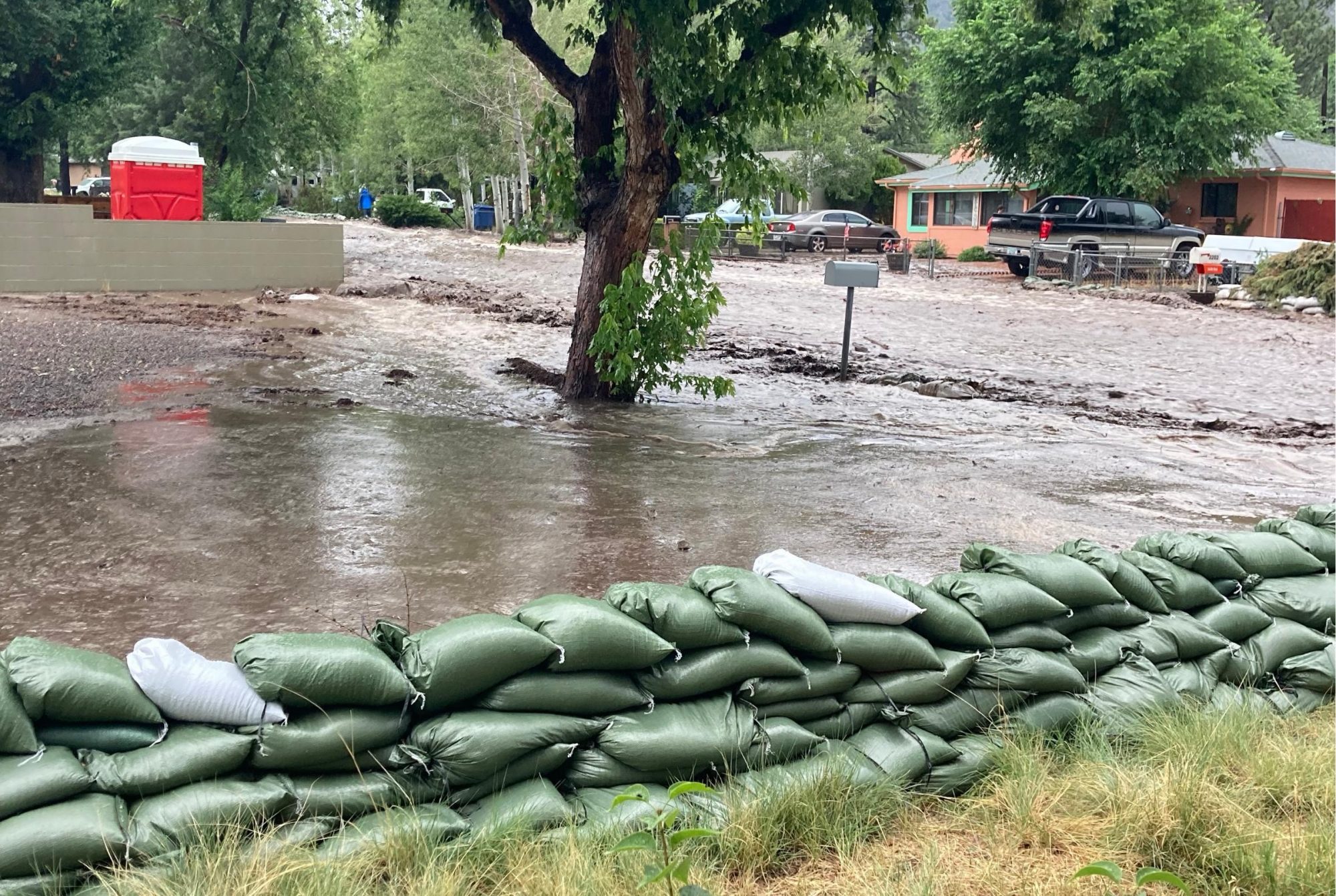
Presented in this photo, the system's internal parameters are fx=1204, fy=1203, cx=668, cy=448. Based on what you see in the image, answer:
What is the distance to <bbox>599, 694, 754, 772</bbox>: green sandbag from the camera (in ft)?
11.1

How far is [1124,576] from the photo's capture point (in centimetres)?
455

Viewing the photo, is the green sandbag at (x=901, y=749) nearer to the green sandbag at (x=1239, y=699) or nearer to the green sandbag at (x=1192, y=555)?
the green sandbag at (x=1239, y=699)

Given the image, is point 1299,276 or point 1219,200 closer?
point 1299,276

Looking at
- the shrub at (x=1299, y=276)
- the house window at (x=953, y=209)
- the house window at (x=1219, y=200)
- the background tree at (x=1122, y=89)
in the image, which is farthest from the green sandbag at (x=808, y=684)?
the house window at (x=953, y=209)

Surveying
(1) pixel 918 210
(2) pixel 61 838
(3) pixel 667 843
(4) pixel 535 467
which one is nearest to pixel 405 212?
(1) pixel 918 210

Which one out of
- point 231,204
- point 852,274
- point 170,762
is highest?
point 231,204

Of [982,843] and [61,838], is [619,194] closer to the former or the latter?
[982,843]

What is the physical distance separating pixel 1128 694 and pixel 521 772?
2309 mm

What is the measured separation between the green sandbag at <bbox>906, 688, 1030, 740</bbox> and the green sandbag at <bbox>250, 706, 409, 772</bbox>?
5.71 ft

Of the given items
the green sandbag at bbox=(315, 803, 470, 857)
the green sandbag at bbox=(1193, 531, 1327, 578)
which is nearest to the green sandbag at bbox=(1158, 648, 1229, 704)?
the green sandbag at bbox=(1193, 531, 1327, 578)

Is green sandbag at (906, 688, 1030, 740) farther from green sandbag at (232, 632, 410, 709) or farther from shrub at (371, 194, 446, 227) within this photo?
shrub at (371, 194, 446, 227)

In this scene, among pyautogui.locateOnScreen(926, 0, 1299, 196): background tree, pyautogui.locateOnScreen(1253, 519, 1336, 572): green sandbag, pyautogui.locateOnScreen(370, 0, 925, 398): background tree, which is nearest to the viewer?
pyautogui.locateOnScreen(1253, 519, 1336, 572): green sandbag

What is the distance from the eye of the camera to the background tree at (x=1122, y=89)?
26594mm

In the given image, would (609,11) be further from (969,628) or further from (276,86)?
(276,86)
